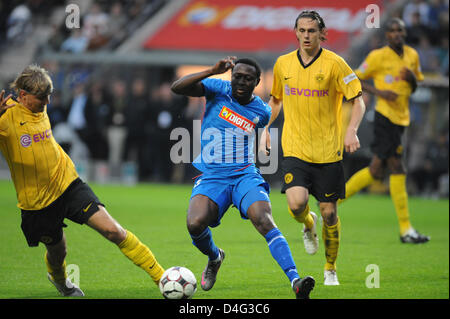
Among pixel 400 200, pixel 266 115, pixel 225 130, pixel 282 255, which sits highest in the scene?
pixel 266 115

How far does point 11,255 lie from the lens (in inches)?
359

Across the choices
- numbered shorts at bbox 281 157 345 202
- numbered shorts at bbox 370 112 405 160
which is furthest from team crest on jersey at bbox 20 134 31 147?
numbered shorts at bbox 370 112 405 160

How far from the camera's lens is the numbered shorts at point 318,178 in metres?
7.48

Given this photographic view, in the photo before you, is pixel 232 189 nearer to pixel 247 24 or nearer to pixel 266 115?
pixel 266 115

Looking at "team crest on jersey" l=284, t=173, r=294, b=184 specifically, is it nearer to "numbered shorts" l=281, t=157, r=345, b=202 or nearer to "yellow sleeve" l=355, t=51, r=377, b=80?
"numbered shorts" l=281, t=157, r=345, b=202

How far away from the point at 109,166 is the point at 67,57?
3.33m

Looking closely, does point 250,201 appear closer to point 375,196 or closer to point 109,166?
point 375,196

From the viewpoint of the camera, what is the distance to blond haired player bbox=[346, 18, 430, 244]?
1084 centimetres

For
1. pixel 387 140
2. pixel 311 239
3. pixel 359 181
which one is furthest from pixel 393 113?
pixel 311 239

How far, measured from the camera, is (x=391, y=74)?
10.9 m

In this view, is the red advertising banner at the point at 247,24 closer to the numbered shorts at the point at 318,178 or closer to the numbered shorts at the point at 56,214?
the numbered shorts at the point at 318,178

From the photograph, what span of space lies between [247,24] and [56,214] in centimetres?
1735

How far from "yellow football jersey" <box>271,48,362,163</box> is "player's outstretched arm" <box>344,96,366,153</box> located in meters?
0.14

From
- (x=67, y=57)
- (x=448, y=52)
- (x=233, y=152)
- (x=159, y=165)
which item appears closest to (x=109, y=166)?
(x=159, y=165)
